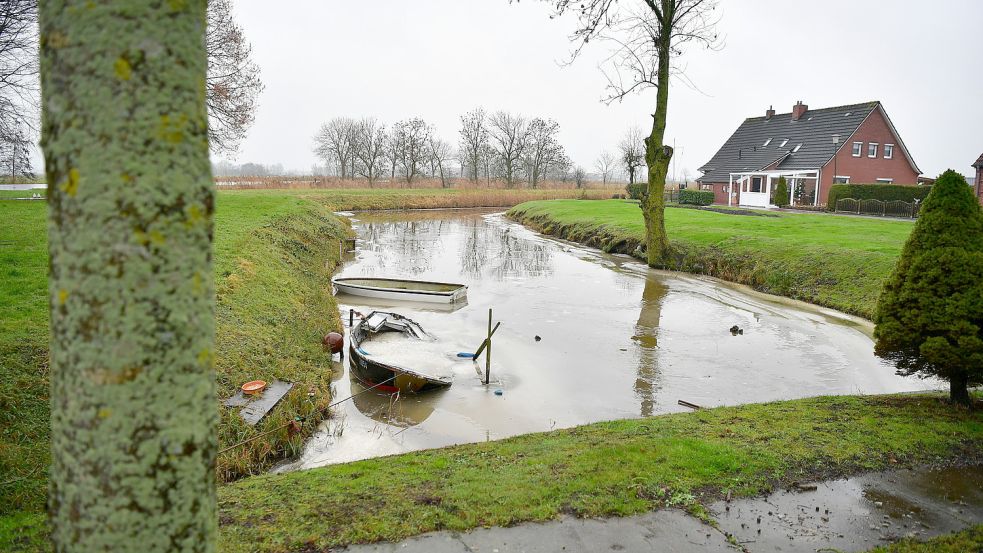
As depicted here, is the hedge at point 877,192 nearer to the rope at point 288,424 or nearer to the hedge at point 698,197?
the hedge at point 698,197

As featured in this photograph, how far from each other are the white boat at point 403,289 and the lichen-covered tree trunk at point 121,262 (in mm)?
16970

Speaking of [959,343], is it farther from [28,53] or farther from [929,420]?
[28,53]

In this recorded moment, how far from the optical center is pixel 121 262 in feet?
5.47

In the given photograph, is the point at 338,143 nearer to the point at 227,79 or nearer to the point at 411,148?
the point at 411,148

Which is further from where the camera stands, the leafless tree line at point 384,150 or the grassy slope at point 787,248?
the leafless tree line at point 384,150

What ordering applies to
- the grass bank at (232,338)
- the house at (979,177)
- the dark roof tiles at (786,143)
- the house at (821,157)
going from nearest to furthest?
the grass bank at (232,338) → the house at (979,177) → the house at (821,157) → the dark roof tiles at (786,143)

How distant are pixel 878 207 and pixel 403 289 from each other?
3002 centimetres

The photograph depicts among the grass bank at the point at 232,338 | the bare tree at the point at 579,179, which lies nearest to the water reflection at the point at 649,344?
the grass bank at the point at 232,338

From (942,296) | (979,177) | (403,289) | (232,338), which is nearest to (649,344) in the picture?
(942,296)

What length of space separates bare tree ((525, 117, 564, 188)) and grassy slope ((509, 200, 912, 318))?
5360cm

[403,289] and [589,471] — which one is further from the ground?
[403,289]

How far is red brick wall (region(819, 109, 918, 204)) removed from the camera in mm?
40844

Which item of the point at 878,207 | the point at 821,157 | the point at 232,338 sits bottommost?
the point at 232,338

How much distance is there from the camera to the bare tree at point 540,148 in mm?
88938
